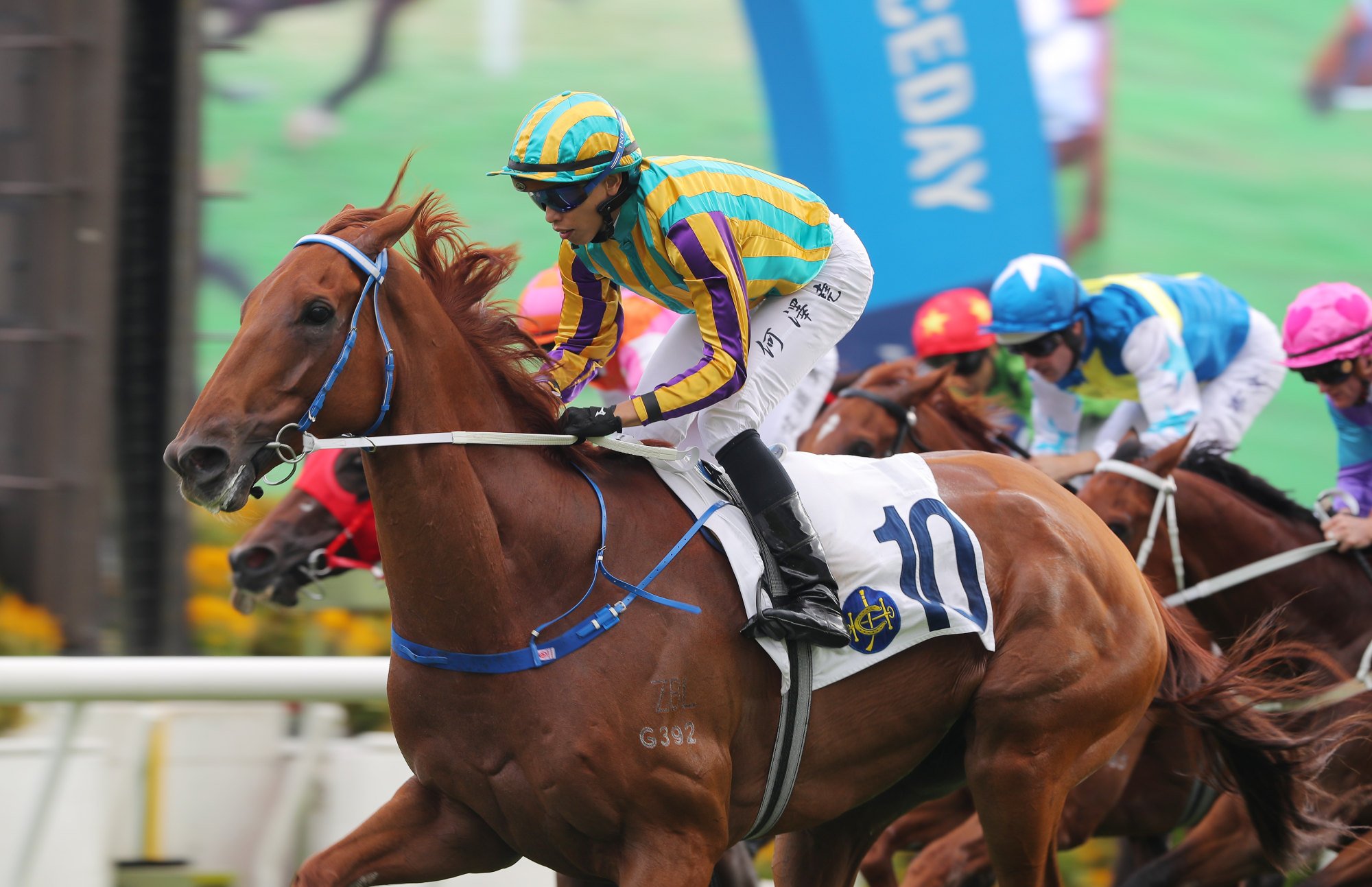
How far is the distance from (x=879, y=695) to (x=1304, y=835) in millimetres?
1364

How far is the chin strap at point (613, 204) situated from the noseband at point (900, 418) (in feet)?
7.96

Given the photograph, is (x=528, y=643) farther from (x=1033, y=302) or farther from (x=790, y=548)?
(x=1033, y=302)

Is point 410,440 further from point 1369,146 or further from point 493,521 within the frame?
point 1369,146

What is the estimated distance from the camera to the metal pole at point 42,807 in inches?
148

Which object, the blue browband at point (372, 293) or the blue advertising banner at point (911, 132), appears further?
the blue advertising banner at point (911, 132)

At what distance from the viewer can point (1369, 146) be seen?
848 cm

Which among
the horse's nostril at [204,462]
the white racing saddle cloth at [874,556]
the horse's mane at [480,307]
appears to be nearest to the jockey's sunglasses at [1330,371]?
the white racing saddle cloth at [874,556]

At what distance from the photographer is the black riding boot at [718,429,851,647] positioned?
10.3ft

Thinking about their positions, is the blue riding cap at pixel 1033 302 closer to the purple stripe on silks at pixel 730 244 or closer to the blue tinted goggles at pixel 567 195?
the purple stripe on silks at pixel 730 244

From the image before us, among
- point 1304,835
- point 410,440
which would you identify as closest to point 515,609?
point 410,440

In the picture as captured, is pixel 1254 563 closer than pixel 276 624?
Yes

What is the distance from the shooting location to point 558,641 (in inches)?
116

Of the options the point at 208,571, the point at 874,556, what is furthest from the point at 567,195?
the point at 208,571

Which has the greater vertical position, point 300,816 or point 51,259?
point 51,259
